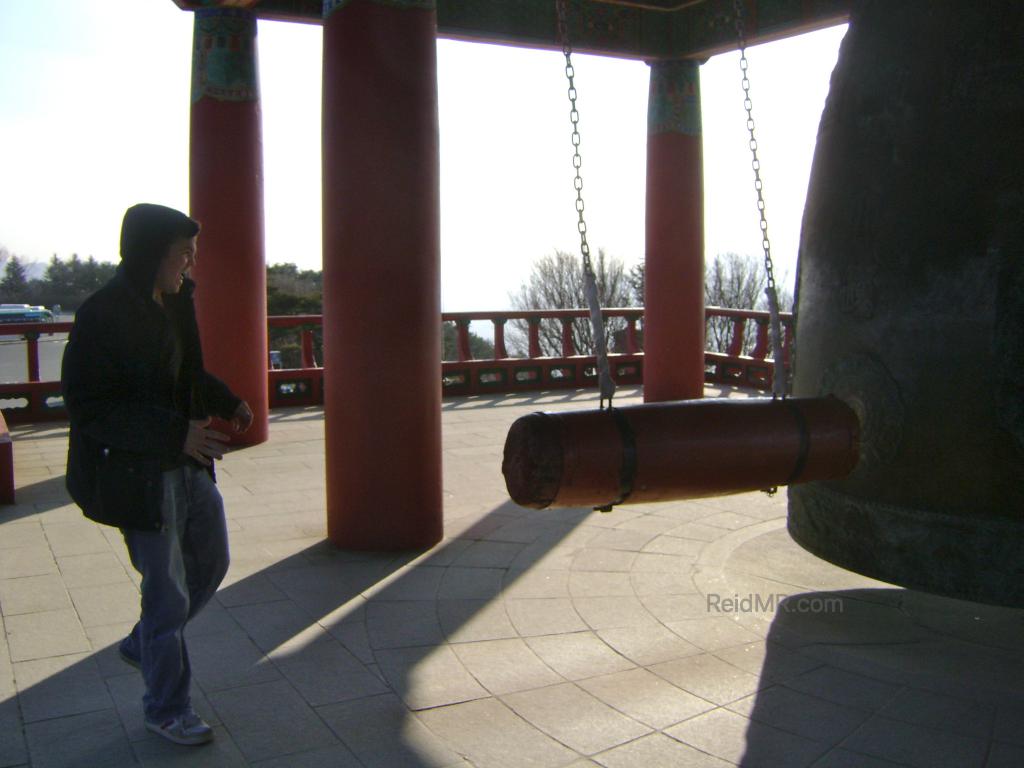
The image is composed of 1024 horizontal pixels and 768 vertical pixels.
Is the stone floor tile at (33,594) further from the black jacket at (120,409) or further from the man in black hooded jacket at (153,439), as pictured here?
the black jacket at (120,409)

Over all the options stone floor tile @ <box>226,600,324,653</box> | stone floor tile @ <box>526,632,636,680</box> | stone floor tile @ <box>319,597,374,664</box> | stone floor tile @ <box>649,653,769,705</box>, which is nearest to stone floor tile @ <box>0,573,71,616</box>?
stone floor tile @ <box>226,600,324,653</box>

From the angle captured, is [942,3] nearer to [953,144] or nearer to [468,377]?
[953,144]

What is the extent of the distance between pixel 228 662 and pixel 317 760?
0.96 m

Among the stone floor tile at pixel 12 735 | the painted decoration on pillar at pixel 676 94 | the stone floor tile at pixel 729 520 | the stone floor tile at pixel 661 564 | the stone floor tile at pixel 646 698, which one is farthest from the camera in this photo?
the painted decoration on pillar at pixel 676 94

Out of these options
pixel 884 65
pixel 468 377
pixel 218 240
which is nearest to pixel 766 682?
pixel 884 65

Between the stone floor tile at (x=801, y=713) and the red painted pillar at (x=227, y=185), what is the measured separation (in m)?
6.12

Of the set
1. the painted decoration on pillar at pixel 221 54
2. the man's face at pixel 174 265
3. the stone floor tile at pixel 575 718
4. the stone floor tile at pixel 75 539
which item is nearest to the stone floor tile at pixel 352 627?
the stone floor tile at pixel 575 718

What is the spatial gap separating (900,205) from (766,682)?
5.80 ft

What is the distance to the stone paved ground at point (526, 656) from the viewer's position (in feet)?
10.6

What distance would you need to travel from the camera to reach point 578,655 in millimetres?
Result: 3998

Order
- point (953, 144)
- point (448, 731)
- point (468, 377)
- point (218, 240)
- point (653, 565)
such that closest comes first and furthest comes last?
point (953, 144), point (448, 731), point (653, 565), point (218, 240), point (468, 377)

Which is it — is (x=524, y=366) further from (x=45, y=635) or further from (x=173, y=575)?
(x=173, y=575)

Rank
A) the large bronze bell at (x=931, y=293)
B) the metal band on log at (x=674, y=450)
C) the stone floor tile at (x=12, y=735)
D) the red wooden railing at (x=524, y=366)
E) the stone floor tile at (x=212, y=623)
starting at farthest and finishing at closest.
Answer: the red wooden railing at (x=524, y=366) → the stone floor tile at (x=212, y=623) → the stone floor tile at (x=12, y=735) → the large bronze bell at (x=931, y=293) → the metal band on log at (x=674, y=450)

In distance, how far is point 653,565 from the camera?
521 cm
